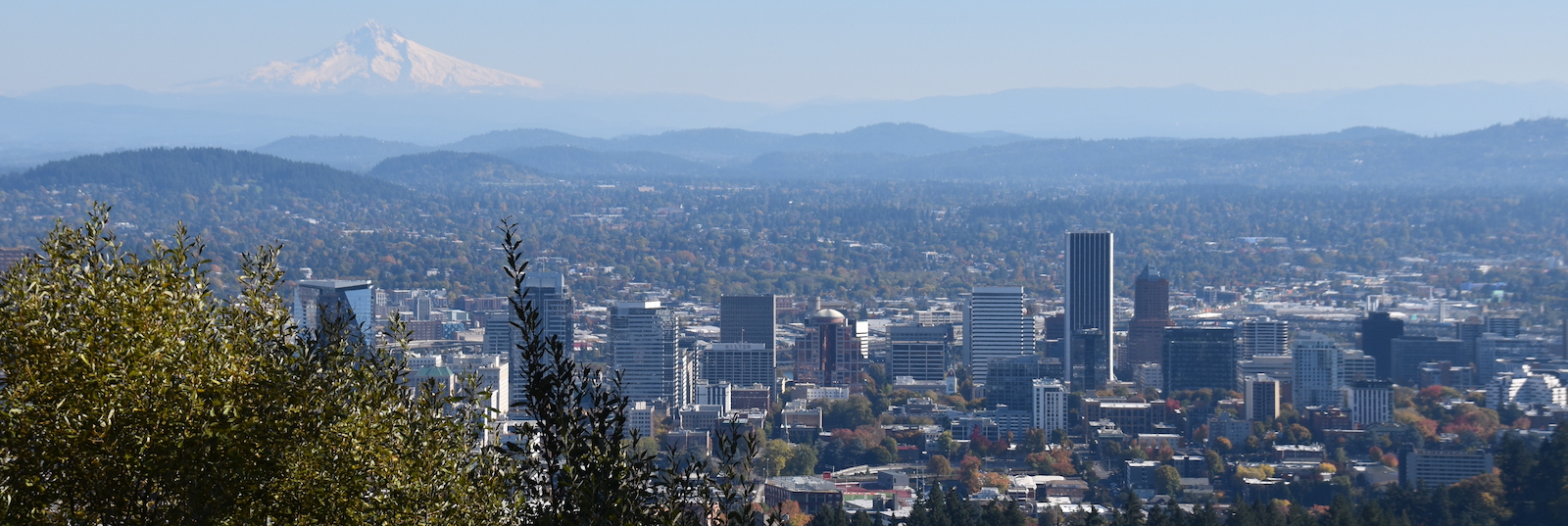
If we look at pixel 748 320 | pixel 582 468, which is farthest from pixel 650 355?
pixel 582 468

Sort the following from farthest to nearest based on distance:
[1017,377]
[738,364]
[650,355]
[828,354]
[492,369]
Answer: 1. [828,354]
2. [738,364]
3. [650,355]
4. [1017,377]
5. [492,369]

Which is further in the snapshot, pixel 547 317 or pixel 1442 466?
pixel 547 317

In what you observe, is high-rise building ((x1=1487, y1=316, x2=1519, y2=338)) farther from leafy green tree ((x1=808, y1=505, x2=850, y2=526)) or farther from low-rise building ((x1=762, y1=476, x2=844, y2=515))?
leafy green tree ((x1=808, y1=505, x2=850, y2=526))

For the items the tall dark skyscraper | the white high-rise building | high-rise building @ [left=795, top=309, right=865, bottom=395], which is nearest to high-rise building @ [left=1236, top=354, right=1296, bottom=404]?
the tall dark skyscraper

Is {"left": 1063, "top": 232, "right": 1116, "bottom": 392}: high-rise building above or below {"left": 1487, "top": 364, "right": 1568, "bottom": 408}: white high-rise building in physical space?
above

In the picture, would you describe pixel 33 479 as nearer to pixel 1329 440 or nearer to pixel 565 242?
pixel 1329 440

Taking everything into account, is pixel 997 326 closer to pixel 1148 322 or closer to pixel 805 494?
pixel 1148 322

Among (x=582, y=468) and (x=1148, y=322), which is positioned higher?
(x=582, y=468)
